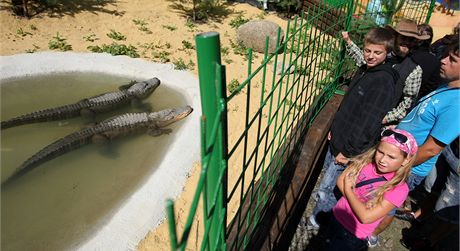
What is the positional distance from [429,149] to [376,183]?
58cm

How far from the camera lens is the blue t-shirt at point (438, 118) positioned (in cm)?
232

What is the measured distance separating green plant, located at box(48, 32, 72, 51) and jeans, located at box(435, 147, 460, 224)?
22.1ft

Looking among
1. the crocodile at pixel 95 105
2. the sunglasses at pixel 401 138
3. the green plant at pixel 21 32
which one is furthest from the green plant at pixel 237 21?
the sunglasses at pixel 401 138

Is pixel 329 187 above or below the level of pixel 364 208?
below

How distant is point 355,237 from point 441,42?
9.98ft

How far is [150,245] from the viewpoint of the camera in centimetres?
346

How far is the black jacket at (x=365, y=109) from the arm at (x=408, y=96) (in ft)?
0.41

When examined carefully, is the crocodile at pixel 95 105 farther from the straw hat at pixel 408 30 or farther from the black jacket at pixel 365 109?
the straw hat at pixel 408 30

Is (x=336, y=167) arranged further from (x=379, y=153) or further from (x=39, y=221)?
(x=39, y=221)

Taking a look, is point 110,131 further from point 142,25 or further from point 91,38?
point 142,25

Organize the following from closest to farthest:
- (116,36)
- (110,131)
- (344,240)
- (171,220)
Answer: (171,220), (344,240), (110,131), (116,36)

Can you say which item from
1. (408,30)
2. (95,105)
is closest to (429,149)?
(408,30)

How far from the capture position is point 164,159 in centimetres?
464

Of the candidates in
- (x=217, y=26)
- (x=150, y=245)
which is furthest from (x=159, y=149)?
(x=217, y=26)
